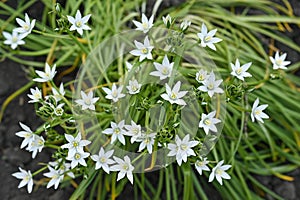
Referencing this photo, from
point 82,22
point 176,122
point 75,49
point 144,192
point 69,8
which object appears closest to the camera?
point 176,122

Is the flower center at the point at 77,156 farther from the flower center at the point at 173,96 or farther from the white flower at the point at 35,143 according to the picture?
the flower center at the point at 173,96

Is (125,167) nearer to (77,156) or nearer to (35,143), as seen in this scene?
(77,156)

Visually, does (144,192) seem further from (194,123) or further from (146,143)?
(146,143)

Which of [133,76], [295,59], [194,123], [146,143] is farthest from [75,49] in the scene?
[295,59]

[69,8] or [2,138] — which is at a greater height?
[69,8]

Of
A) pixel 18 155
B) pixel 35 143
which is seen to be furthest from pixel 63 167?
pixel 18 155

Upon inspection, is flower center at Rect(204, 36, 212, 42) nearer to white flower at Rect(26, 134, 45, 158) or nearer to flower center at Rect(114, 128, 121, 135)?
flower center at Rect(114, 128, 121, 135)

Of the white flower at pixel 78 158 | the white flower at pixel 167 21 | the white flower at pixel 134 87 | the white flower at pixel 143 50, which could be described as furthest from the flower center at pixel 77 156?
the white flower at pixel 167 21

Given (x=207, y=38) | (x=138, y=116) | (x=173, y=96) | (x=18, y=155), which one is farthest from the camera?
(x=18, y=155)
